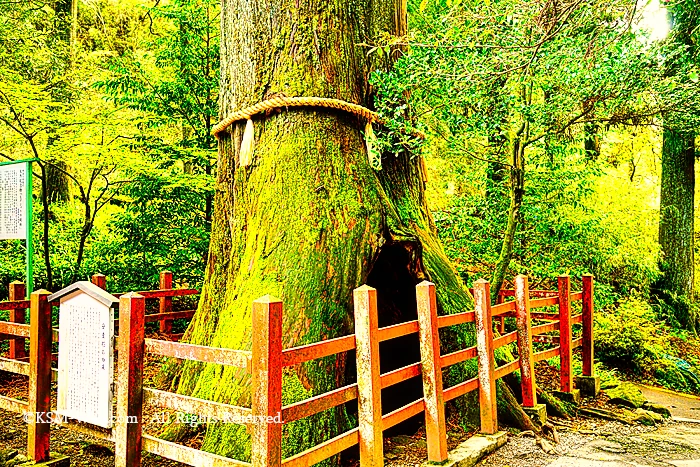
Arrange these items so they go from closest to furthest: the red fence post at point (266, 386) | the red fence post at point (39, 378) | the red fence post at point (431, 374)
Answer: the red fence post at point (266, 386) → the red fence post at point (39, 378) → the red fence post at point (431, 374)

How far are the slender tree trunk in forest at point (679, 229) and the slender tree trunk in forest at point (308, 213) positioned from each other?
397 inches

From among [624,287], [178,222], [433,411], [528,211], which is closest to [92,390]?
[433,411]

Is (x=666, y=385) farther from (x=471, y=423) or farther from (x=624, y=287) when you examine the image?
(x=471, y=423)

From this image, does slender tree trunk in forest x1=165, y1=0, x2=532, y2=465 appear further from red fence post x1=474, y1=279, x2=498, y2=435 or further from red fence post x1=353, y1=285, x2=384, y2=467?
red fence post x1=353, y1=285, x2=384, y2=467

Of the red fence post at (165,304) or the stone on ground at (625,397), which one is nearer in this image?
the stone on ground at (625,397)

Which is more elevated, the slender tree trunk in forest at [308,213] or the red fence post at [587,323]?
the slender tree trunk in forest at [308,213]

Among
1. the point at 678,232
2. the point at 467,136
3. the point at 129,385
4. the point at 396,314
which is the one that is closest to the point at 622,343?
the point at 678,232

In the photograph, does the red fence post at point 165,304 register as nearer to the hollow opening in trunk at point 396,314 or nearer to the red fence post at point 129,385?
the hollow opening in trunk at point 396,314

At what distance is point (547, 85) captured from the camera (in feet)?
21.5

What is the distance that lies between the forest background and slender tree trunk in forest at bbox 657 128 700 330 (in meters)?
0.04

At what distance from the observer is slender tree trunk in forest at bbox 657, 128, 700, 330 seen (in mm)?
13398

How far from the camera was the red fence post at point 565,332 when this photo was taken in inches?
258

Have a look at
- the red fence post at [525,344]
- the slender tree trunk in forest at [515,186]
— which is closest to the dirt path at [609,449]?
the red fence post at [525,344]

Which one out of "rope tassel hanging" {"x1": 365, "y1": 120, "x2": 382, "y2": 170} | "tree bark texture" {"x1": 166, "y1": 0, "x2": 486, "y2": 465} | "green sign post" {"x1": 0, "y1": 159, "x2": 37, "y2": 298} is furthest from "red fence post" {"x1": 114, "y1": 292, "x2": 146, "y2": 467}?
"green sign post" {"x1": 0, "y1": 159, "x2": 37, "y2": 298}
